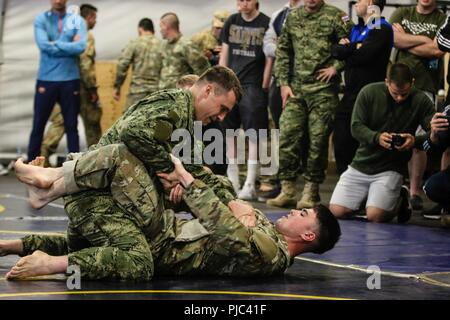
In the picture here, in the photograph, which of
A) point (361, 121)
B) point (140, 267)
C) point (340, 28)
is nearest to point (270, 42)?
point (340, 28)

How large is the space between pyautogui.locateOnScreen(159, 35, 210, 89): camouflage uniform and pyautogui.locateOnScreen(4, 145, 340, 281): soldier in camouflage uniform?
20.7 feet

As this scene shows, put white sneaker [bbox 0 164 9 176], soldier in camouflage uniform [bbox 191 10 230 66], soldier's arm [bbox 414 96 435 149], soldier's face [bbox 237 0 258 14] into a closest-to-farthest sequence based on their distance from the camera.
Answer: soldier's arm [bbox 414 96 435 149], soldier's face [bbox 237 0 258 14], soldier in camouflage uniform [bbox 191 10 230 66], white sneaker [bbox 0 164 9 176]

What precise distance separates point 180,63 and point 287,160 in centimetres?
267

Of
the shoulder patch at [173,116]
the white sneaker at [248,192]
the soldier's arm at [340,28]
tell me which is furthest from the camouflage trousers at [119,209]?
the white sneaker at [248,192]

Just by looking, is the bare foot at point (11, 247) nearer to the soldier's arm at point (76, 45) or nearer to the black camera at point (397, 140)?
the black camera at point (397, 140)

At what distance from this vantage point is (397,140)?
365 inches

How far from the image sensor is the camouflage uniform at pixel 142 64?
43.3 feet

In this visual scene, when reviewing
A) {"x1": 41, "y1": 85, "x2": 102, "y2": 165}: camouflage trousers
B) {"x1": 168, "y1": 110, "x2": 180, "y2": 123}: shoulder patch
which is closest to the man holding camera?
{"x1": 168, "y1": 110, "x2": 180, "y2": 123}: shoulder patch

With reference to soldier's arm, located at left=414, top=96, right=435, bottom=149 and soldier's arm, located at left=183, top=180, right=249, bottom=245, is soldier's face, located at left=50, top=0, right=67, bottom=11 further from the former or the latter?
soldier's arm, located at left=183, top=180, right=249, bottom=245

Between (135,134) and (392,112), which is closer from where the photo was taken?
(135,134)

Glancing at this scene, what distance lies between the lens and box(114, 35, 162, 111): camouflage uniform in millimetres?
13195

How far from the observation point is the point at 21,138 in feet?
46.8
